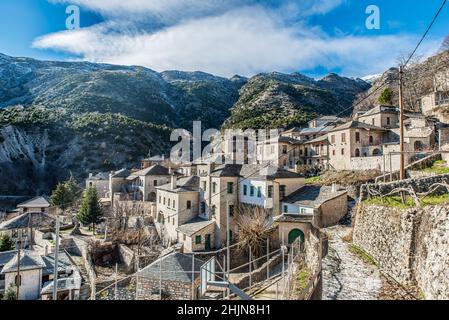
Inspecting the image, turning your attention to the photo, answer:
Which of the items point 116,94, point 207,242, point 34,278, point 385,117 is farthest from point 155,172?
point 116,94

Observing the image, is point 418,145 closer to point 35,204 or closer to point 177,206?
point 177,206

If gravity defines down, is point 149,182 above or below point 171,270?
above

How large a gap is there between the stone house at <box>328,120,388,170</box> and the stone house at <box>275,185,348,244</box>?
1078 cm

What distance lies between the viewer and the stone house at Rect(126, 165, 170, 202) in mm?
44781

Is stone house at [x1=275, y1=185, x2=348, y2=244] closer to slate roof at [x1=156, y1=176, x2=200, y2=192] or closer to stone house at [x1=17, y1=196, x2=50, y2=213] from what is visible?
slate roof at [x1=156, y1=176, x2=200, y2=192]

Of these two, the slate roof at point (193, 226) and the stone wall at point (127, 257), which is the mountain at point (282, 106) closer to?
the slate roof at point (193, 226)

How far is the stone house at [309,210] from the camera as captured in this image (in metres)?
21.2

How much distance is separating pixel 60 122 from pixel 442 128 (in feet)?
283

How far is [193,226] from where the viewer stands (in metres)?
30.8

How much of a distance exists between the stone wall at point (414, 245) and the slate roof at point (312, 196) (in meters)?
10.6

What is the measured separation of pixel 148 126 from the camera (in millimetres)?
90938

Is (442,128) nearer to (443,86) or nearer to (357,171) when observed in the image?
(357,171)

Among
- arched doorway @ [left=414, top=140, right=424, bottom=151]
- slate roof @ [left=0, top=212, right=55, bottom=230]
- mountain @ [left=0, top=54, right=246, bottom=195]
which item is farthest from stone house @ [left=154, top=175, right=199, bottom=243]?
mountain @ [left=0, top=54, right=246, bottom=195]

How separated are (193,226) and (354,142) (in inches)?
826
